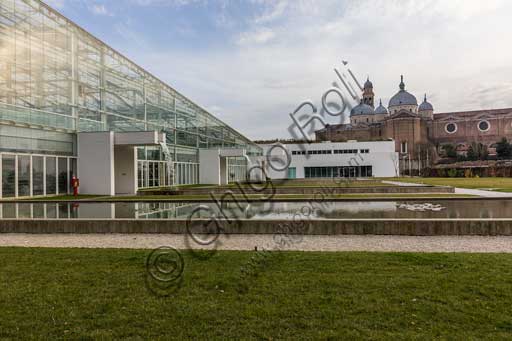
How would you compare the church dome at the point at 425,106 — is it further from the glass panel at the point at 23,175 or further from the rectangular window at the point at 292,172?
the glass panel at the point at 23,175

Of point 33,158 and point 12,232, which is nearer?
point 12,232

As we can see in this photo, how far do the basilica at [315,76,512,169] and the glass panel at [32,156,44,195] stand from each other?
78139mm

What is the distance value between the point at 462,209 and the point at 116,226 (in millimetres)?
11758

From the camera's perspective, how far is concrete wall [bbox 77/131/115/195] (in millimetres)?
22203

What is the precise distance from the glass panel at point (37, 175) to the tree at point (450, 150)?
99.8 meters

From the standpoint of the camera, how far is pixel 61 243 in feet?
30.8

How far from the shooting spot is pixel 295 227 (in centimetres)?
1035

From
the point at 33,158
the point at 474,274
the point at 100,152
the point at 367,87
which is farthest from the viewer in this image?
the point at 367,87

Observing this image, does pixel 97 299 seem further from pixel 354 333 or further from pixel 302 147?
pixel 302 147

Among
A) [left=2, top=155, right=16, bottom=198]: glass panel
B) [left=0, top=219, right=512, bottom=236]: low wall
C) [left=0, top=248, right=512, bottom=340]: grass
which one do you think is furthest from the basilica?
[left=0, top=248, right=512, bottom=340]: grass

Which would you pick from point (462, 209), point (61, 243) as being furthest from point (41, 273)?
point (462, 209)

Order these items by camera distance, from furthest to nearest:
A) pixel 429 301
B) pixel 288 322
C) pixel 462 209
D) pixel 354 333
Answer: pixel 462 209, pixel 429 301, pixel 288 322, pixel 354 333

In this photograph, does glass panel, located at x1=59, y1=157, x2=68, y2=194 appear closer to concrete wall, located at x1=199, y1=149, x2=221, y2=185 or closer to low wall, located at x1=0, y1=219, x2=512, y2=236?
low wall, located at x1=0, y1=219, x2=512, y2=236

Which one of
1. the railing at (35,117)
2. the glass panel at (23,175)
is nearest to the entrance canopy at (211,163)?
the railing at (35,117)
